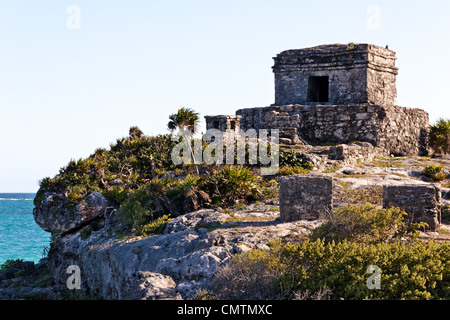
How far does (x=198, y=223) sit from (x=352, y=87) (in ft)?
40.1

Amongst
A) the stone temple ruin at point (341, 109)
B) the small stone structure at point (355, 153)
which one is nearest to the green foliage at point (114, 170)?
the stone temple ruin at point (341, 109)

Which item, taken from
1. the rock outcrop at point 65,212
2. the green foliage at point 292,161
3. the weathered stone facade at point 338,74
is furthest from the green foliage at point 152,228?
the weathered stone facade at point 338,74

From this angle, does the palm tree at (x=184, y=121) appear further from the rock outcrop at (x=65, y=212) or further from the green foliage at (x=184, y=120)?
the rock outcrop at (x=65, y=212)

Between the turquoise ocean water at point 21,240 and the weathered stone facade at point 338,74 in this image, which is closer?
the weathered stone facade at point 338,74

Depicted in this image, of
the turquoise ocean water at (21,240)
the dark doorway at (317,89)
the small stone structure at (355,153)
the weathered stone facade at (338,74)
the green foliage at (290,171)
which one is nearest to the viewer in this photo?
the green foliage at (290,171)

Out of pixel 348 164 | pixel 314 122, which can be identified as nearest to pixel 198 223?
pixel 348 164

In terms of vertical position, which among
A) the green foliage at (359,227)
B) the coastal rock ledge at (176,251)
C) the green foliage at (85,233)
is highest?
the green foliage at (359,227)

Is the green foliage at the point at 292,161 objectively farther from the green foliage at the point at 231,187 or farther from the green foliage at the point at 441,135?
the green foliage at the point at 441,135

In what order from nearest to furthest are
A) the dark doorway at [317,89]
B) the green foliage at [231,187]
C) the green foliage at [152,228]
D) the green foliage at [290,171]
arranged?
the green foliage at [152,228] < the green foliage at [231,187] < the green foliage at [290,171] < the dark doorway at [317,89]

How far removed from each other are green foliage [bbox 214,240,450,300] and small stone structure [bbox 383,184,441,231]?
8.61 feet

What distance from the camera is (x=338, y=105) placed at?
19.0 m

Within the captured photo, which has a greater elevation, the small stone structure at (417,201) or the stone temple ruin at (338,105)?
the stone temple ruin at (338,105)

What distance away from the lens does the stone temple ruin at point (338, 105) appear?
744 inches

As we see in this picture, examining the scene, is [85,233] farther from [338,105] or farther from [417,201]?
[338,105]
